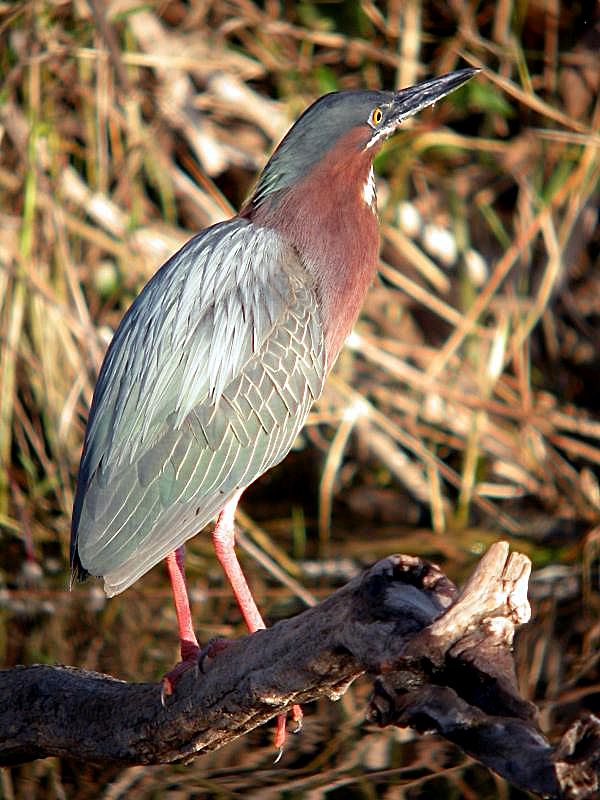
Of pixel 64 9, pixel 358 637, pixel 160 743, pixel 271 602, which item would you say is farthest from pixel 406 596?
pixel 64 9

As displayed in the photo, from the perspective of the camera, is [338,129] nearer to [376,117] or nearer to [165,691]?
[376,117]

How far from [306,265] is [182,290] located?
346 mm

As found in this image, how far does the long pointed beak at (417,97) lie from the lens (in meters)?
3.38

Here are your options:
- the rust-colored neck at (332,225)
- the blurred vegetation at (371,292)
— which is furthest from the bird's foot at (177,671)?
the blurred vegetation at (371,292)

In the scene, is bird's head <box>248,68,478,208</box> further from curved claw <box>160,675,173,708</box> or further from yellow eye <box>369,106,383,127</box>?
curved claw <box>160,675,173,708</box>

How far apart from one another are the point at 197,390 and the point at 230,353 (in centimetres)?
13

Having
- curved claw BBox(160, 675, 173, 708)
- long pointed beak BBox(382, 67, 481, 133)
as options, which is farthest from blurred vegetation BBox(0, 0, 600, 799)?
curved claw BBox(160, 675, 173, 708)

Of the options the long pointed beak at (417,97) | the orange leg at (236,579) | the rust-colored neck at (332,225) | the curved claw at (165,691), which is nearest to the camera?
the curved claw at (165,691)

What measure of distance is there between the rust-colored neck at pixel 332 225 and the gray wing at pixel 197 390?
0.05 m

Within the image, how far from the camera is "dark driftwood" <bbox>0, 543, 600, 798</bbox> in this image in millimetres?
1756

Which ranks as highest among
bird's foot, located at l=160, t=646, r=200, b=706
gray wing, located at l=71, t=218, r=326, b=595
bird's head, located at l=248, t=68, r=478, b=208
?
bird's head, located at l=248, t=68, r=478, b=208

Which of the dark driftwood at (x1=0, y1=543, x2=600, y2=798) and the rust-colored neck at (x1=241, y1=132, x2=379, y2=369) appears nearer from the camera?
the dark driftwood at (x1=0, y1=543, x2=600, y2=798)

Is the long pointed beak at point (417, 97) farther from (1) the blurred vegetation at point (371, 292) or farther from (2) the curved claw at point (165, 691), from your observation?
(2) the curved claw at point (165, 691)

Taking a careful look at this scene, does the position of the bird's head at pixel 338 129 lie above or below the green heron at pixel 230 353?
above
